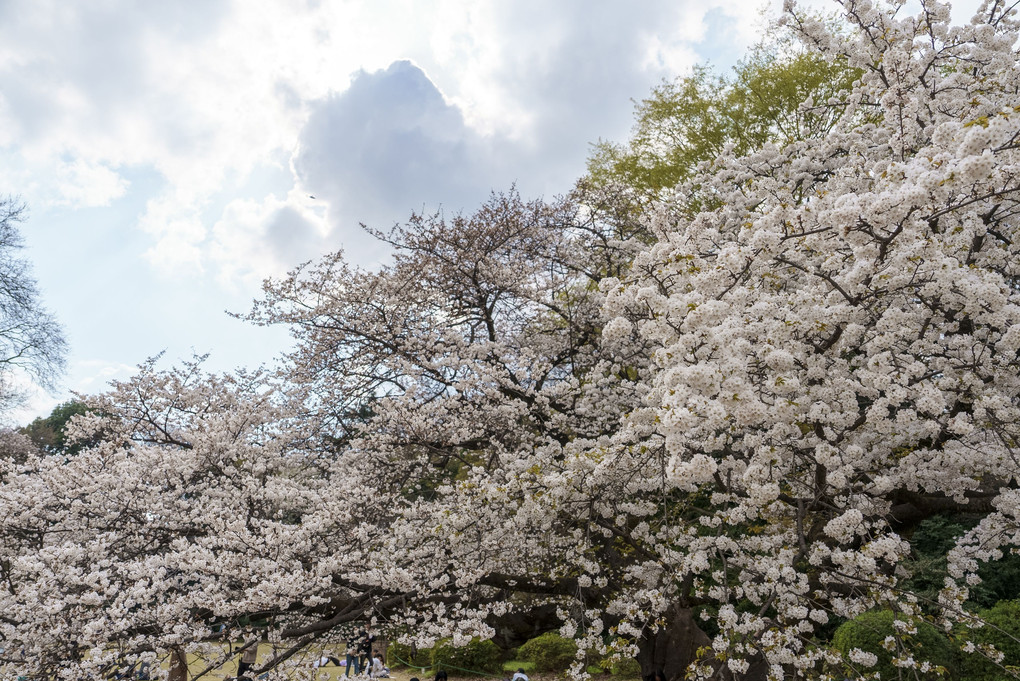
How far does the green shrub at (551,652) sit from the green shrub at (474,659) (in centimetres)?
102

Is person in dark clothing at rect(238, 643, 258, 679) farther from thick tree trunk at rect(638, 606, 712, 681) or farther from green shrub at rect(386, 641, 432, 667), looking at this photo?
green shrub at rect(386, 641, 432, 667)

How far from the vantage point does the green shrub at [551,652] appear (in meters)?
14.3

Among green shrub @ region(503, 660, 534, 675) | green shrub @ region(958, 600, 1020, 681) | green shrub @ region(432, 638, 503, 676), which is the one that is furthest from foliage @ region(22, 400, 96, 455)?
green shrub @ region(958, 600, 1020, 681)

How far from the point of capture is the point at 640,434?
5.66 metres

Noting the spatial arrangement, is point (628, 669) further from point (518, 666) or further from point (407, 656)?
point (407, 656)

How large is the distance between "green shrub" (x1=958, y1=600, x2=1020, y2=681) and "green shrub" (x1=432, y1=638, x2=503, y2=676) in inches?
394

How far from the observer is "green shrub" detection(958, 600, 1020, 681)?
7.07 metres

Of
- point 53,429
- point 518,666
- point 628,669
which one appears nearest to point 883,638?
point 628,669

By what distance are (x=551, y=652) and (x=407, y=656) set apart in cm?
533

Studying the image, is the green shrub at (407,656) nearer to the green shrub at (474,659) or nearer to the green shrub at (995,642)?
the green shrub at (474,659)

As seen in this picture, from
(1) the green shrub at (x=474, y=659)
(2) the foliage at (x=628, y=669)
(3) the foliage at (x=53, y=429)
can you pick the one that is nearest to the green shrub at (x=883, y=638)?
(2) the foliage at (x=628, y=669)

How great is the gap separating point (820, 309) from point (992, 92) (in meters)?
4.52

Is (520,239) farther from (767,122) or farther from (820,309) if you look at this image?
(767,122)

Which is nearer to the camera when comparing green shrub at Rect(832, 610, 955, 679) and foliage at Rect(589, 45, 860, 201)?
green shrub at Rect(832, 610, 955, 679)
